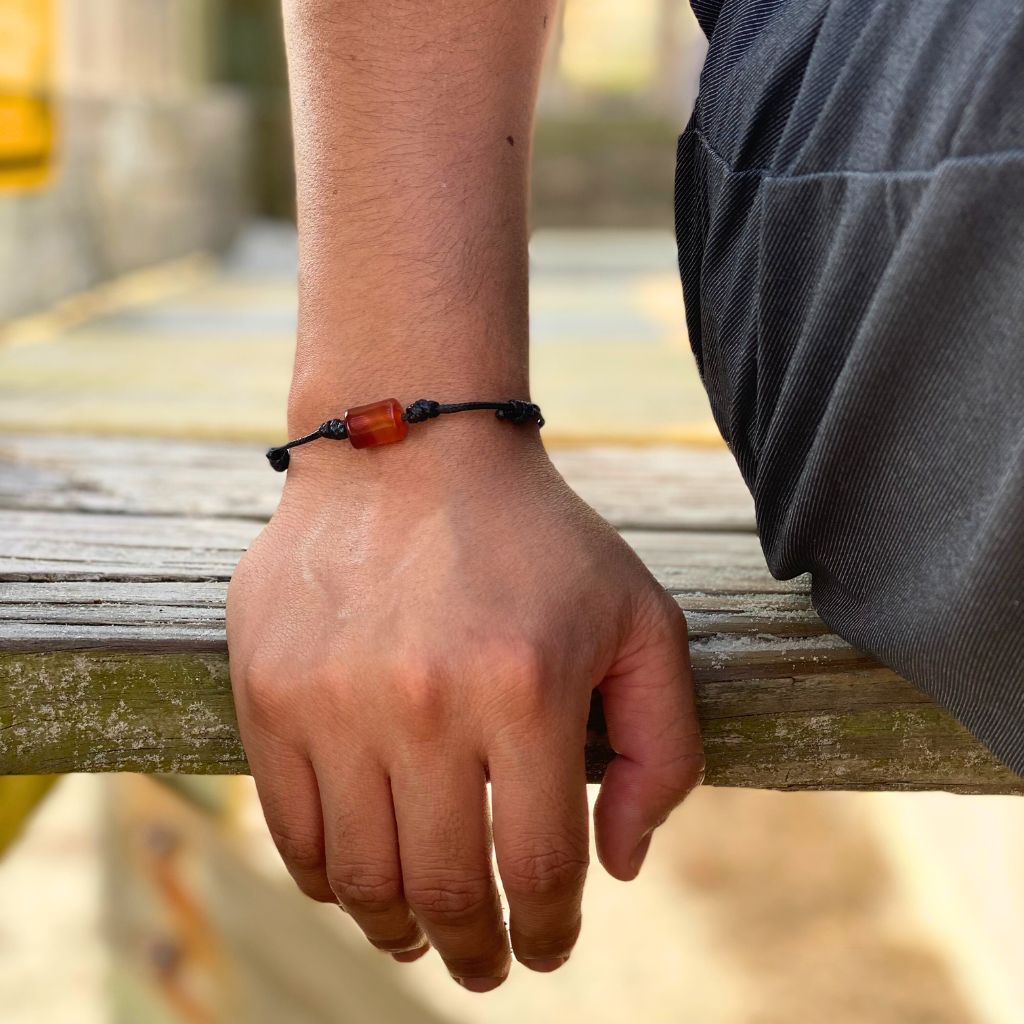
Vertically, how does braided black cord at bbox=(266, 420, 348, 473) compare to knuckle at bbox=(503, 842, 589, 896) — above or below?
above

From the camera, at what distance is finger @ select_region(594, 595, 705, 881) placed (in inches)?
22.6

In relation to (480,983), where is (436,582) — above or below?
above

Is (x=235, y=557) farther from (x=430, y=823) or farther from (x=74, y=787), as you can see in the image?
(x=74, y=787)

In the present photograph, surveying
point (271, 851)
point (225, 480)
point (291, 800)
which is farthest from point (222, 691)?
point (271, 851)

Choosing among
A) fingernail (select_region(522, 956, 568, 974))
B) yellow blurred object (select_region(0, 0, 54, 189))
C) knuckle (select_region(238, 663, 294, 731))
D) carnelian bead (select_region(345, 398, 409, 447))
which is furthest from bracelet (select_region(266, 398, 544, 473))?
yellow blurred object (select_region(0, 0, 54, 189))

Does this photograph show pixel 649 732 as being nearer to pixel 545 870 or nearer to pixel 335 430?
pixel 545 870

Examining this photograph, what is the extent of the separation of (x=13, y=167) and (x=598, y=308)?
4.48 feet

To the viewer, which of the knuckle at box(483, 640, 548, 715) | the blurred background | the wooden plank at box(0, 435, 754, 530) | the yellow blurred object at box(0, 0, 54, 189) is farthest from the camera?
the yellow blurred object at box(0, 0, 54, 189)

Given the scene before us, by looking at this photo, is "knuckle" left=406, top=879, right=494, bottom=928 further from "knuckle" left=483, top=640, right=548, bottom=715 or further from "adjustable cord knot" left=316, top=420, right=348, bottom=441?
"adjustable cord knot" left=316, top=420, right=348, bottom=441

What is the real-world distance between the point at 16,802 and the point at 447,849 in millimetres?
859

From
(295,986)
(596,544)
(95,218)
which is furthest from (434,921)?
(95,218)

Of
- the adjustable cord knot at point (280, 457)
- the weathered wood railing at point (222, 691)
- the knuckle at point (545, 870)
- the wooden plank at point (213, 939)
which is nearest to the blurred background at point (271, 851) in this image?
the wooden plank at point (213, 939)

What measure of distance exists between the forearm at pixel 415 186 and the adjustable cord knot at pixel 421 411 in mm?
13

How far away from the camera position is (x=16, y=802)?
1248mm
